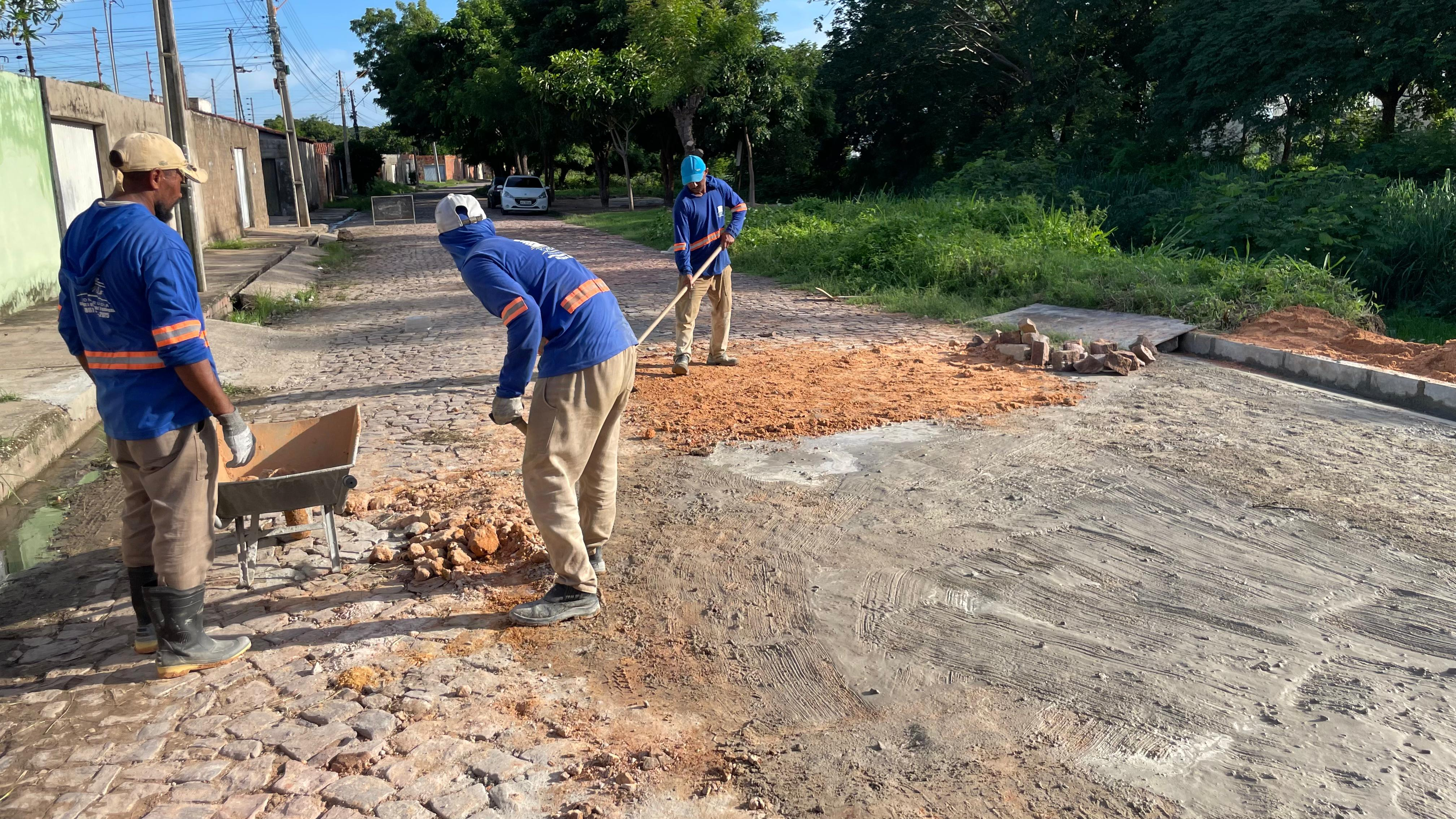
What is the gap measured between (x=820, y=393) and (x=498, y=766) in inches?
195

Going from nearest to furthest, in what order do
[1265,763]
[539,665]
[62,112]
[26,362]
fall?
[1265,763], [539,665], [26,362], [62,112]

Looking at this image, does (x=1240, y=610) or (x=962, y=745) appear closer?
(x=962, y=745)

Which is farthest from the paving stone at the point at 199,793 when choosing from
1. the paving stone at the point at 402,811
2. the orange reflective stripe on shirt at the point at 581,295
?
the orange reflective stripe on shirt at the point at 581,295

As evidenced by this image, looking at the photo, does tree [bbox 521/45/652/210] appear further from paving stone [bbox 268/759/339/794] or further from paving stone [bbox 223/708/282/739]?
paving stone [bbox 268/759/339/794]

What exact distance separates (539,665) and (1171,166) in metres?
24.0

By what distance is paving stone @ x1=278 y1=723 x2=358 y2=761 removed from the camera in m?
3.28

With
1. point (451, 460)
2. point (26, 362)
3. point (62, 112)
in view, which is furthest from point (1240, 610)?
point (62, 112)

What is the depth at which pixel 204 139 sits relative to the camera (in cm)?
2192

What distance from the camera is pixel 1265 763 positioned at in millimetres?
3055

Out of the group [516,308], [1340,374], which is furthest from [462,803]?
[1340,374]

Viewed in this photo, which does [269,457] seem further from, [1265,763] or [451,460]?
[1265,763]

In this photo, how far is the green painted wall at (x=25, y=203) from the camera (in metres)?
11.0

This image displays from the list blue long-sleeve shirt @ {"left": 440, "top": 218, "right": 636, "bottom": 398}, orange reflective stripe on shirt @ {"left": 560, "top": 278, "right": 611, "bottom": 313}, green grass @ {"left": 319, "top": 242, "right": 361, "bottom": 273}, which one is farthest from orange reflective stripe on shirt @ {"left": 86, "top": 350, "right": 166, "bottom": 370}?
green grass @ {"left": 319, "top": 242, "right": 361, "bottom": 273}

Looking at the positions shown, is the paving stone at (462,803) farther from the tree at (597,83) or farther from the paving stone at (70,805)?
the tree at (597,83)
